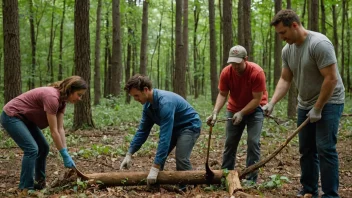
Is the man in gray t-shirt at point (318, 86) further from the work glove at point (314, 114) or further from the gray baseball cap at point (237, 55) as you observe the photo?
the gray baseball cap at point (237, 55)

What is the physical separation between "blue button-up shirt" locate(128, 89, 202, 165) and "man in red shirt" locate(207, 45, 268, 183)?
0.98ft

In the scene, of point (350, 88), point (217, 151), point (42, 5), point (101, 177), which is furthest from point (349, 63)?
point (101, 177)

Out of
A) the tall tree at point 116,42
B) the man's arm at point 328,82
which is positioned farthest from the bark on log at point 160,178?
the tall tree at point 116,42

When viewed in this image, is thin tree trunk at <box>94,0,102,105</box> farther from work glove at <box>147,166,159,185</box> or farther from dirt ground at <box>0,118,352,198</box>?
work glove at <box>147,166,159,185</box>

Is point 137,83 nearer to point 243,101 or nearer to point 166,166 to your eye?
point 243,101

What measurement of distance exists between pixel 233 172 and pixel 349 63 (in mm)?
20243

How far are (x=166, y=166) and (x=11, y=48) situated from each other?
5039 millimetres

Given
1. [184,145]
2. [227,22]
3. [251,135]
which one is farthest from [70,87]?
[227,22]

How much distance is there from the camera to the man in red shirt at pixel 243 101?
14.9 ft

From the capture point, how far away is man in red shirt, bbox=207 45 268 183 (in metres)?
4.53

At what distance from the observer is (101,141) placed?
320 inches

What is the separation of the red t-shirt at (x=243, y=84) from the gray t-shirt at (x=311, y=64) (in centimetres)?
Result: 55

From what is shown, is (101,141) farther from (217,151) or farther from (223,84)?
(223,84)

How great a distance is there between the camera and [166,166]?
248 inches
